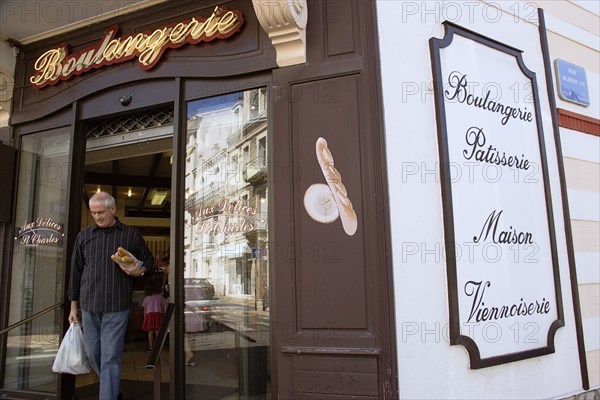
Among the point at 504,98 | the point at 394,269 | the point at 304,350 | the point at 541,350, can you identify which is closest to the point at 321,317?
the point at 304,350

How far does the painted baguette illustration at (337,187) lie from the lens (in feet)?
10.9

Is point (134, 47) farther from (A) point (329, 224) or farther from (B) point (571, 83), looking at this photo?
(B) point (571, 83)

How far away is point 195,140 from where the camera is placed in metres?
4.13

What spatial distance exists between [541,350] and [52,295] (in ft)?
14.4

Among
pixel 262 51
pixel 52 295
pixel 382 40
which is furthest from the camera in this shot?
pixel 52 295

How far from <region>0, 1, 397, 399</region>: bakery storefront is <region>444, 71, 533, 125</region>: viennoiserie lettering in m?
0.72

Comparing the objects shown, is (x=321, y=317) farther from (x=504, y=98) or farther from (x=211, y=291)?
(x=504, y=98)

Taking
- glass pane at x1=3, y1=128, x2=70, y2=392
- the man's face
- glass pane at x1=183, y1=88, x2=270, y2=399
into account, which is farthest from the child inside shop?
glass pane at x1=183, y1=88, x2=270, y2=399

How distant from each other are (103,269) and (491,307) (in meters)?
3.08

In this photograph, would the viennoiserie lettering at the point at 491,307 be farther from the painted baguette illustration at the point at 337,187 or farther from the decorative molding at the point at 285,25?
the decorative molding at the point at 285,25

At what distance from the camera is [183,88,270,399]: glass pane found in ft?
12.2

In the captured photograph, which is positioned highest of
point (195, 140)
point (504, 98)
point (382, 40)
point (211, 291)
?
point (382, 40)

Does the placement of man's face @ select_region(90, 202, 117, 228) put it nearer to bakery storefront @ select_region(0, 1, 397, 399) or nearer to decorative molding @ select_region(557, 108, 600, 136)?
bakery storefront @ select_region(0, 1, 397, 399)

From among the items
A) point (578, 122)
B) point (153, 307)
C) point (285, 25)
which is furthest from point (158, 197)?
point (578, 122)
